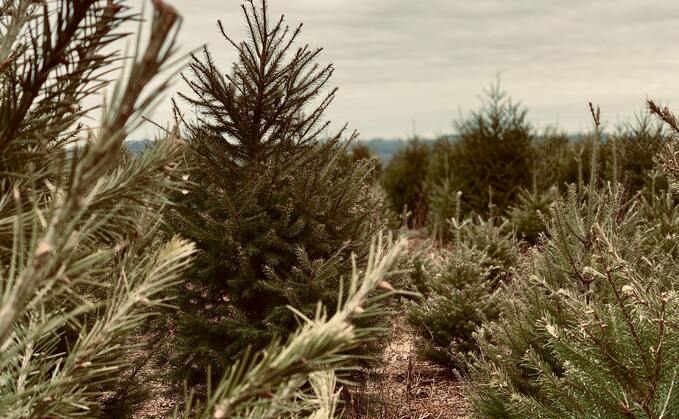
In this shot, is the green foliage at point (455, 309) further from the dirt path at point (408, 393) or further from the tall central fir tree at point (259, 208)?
the tall central fir tree at point (259, 208)

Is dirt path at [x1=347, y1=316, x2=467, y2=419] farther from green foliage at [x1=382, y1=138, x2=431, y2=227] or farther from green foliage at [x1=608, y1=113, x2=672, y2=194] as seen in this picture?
green foliage at [x1=382, y1=138, x2=431, y2=227]

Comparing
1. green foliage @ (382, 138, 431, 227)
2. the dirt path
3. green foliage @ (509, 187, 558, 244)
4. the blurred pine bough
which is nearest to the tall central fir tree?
the dirt path

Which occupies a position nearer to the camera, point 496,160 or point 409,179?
point 496,160

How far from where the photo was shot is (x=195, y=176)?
13.1ft

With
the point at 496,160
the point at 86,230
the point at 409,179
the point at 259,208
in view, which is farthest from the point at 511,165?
the point at 86,230

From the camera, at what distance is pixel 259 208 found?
3807 millimetres

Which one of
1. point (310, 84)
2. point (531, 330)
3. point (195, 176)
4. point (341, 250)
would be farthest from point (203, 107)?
point (531, 330)

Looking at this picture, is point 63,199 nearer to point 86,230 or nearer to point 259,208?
point 86,230

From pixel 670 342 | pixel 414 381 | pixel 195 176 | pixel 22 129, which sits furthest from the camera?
pixel 414 381

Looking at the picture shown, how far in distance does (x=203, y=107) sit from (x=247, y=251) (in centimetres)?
101

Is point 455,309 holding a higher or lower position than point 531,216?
lower

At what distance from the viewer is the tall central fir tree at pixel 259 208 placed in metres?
3.72

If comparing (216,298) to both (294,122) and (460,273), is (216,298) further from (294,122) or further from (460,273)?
(460,273)

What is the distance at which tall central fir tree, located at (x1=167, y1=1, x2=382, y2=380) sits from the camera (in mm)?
3725
